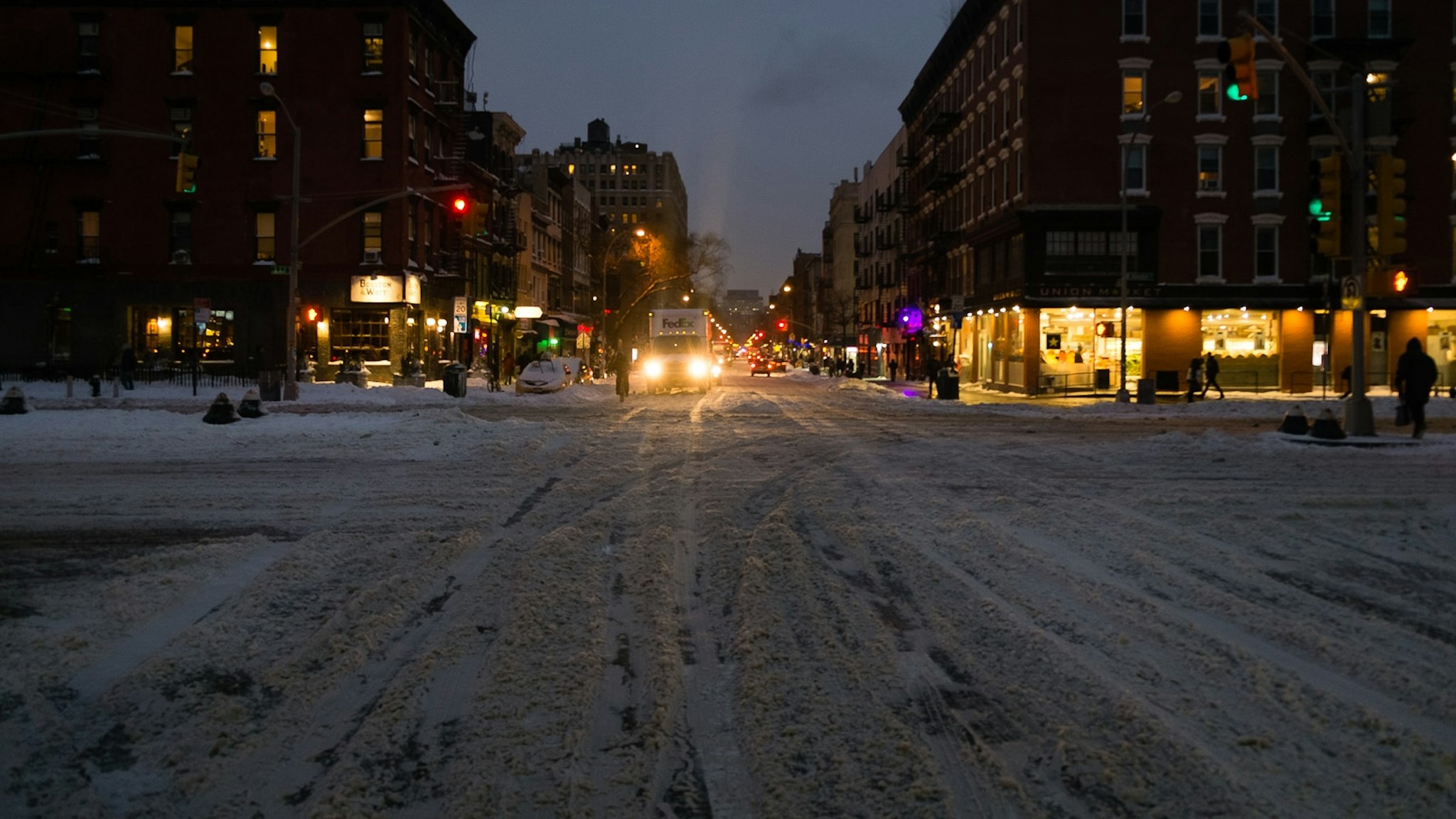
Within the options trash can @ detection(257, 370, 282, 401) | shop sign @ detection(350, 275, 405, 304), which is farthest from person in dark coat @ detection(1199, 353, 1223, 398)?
shop sign @ detection(350, 275, 405, 304)

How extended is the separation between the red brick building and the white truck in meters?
11.1

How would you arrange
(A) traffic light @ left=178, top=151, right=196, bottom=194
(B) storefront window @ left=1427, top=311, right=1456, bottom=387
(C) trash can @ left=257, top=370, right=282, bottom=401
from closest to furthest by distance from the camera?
(A) traffic light @ left=178, top=151, right=196, bottom=194
(C) trash can @ left=257, top=370, right=282, bottom=401
(B) storefront window @ left=1427, top=311, right=1456, bottom=387

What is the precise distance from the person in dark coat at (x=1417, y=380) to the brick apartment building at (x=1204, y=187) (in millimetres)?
25237

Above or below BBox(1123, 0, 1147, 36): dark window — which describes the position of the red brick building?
below

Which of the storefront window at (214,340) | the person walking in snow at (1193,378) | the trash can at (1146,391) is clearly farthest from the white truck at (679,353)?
the person walking in snow at (1193,378)

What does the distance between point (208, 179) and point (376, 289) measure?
8948 mm

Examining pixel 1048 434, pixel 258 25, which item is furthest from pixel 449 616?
pixel 258 25

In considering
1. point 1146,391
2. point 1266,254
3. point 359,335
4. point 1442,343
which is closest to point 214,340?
point 359,335

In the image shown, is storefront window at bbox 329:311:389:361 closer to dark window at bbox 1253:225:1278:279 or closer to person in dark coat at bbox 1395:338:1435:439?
dark window at bbox 1253:225:1278:279

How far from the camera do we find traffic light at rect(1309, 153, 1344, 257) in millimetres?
20141

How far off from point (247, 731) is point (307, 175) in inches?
1881

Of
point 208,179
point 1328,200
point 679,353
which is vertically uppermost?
point 208,179

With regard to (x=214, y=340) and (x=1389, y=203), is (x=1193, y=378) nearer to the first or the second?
(x=1389, y=203)

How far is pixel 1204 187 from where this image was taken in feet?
158
